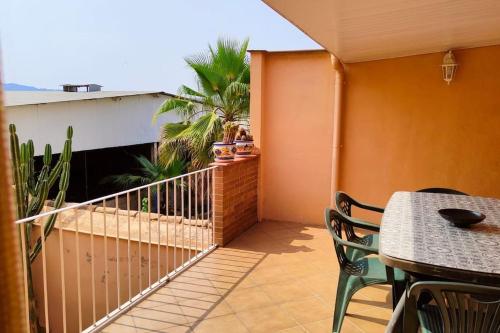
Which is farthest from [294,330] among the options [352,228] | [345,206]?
[345,206]

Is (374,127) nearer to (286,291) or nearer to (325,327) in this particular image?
(286,291)

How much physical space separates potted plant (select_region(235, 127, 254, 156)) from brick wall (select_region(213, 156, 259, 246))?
0.09m

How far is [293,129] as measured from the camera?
17.8 ft

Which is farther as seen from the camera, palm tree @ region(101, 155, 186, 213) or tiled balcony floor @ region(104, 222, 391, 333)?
palm tree @ region(101, 155, 186, 213)

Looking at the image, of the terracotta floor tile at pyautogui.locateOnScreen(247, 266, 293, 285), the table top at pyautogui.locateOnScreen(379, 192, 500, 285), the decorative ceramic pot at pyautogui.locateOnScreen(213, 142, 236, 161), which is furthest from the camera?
the decorative ceramic pot at pyautogui.locateOnScreen(213, 142, 236, 161)

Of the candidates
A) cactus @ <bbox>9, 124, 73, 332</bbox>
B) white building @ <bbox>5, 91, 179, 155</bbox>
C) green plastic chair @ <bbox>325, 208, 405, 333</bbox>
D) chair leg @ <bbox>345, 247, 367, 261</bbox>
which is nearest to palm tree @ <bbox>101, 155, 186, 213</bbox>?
white building @ <bbox>5, 91, 179, 155</bbox>

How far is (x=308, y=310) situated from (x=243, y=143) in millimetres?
2514

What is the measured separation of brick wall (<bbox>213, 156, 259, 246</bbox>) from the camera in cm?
453

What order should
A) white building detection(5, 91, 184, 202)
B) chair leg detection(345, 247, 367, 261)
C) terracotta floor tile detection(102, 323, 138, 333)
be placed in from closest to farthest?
terracotta floor tile detection(102, 323, 138, 333) → chair leg detection(345, 247, 367, 261) → white building detection(5, 91, 184, 202)

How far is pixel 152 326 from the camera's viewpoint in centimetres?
286

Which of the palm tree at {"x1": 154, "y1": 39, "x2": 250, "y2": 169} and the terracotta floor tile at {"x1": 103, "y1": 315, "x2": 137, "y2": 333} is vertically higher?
the palm tree at {"x1": 154, "y1": 39, "x2": 250, "y2": 169}

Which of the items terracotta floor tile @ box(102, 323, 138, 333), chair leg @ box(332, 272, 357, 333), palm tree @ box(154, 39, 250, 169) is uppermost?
palm tree @ box(154, 39, 250, 169)

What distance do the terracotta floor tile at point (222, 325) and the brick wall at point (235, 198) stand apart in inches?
63.5

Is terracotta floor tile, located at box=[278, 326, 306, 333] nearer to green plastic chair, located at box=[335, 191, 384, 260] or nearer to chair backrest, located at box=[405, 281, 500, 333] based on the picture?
green plastic chair, located at box=[335, 191, 384, 260]
